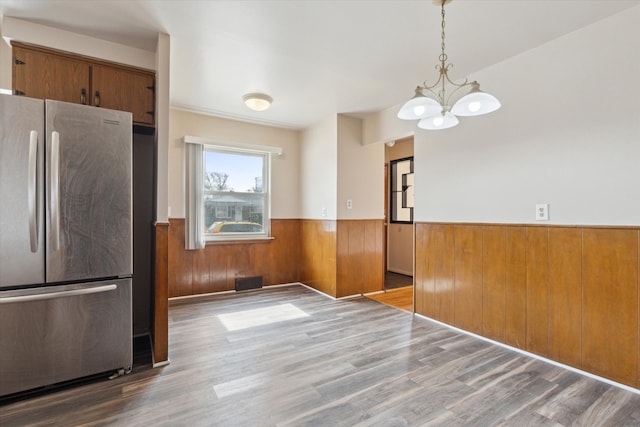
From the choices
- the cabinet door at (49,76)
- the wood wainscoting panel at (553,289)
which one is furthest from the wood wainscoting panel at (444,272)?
the cabinet door at (49,76)

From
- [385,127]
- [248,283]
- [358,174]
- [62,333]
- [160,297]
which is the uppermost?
[385,127]

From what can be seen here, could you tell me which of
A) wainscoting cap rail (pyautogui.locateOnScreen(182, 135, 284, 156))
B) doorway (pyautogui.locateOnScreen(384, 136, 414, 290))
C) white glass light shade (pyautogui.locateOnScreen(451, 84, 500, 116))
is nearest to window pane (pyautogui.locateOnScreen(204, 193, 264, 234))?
wainscoting cap rail (pyautogui.locateOnScreen(182, 135, 284, 156))

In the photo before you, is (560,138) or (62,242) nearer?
(62,242)

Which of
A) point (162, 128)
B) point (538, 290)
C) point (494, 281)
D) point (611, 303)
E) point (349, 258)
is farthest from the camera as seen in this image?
point (349, 258)

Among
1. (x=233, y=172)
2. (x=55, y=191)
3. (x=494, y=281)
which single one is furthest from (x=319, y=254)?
(x=55, y=191)

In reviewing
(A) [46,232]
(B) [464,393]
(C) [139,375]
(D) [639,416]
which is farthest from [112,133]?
(D) [639,416]

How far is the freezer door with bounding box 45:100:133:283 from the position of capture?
1930 millimetres

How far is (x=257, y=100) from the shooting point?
11.6 feet

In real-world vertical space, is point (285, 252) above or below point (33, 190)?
below

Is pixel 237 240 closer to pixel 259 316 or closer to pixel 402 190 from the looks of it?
pixel 259 316

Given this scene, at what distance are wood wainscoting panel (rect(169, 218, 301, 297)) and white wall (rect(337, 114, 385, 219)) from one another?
117 cm

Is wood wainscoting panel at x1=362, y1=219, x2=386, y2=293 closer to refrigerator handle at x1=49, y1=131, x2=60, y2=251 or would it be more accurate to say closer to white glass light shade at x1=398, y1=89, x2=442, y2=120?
white glass light shade at x1=398, y1=89, x2=442, y2=120

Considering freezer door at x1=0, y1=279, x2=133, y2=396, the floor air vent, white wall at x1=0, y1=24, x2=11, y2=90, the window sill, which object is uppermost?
white wall at x1=0, y1=24, x2=11, y2=90

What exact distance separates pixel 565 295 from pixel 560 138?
3.98 feet
